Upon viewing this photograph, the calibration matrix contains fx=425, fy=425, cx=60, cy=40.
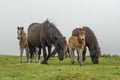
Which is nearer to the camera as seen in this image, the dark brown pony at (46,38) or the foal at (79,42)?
the foal at (79,42)

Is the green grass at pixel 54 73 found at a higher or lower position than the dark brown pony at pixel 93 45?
lower

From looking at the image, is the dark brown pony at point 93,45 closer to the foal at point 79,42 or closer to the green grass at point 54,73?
the foal at point 79,42

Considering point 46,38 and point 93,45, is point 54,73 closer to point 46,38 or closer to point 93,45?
point 46,38

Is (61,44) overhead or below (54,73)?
overhead

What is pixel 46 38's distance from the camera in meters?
27.6

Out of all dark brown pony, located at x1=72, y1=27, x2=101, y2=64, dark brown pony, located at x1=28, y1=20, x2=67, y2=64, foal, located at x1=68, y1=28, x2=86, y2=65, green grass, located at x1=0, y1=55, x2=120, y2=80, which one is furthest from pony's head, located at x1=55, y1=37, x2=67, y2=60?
green grass, located at x1=0, y1=55, x2=120, y2=80

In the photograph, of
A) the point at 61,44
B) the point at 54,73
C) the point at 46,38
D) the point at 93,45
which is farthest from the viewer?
the point at 93,45

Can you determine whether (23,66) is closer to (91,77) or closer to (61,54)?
(61,54)

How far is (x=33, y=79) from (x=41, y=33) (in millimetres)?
11688

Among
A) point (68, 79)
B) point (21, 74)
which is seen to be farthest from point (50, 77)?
point (21, 74)

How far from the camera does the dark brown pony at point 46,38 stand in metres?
→ 26.5

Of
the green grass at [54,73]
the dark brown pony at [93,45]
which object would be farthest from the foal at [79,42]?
the green grass at [54,73]

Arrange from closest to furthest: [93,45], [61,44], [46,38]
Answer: [61,44] → [46,38] → [93,45]

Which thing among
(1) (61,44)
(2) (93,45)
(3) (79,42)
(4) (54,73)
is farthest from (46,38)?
(4) (54,73)
